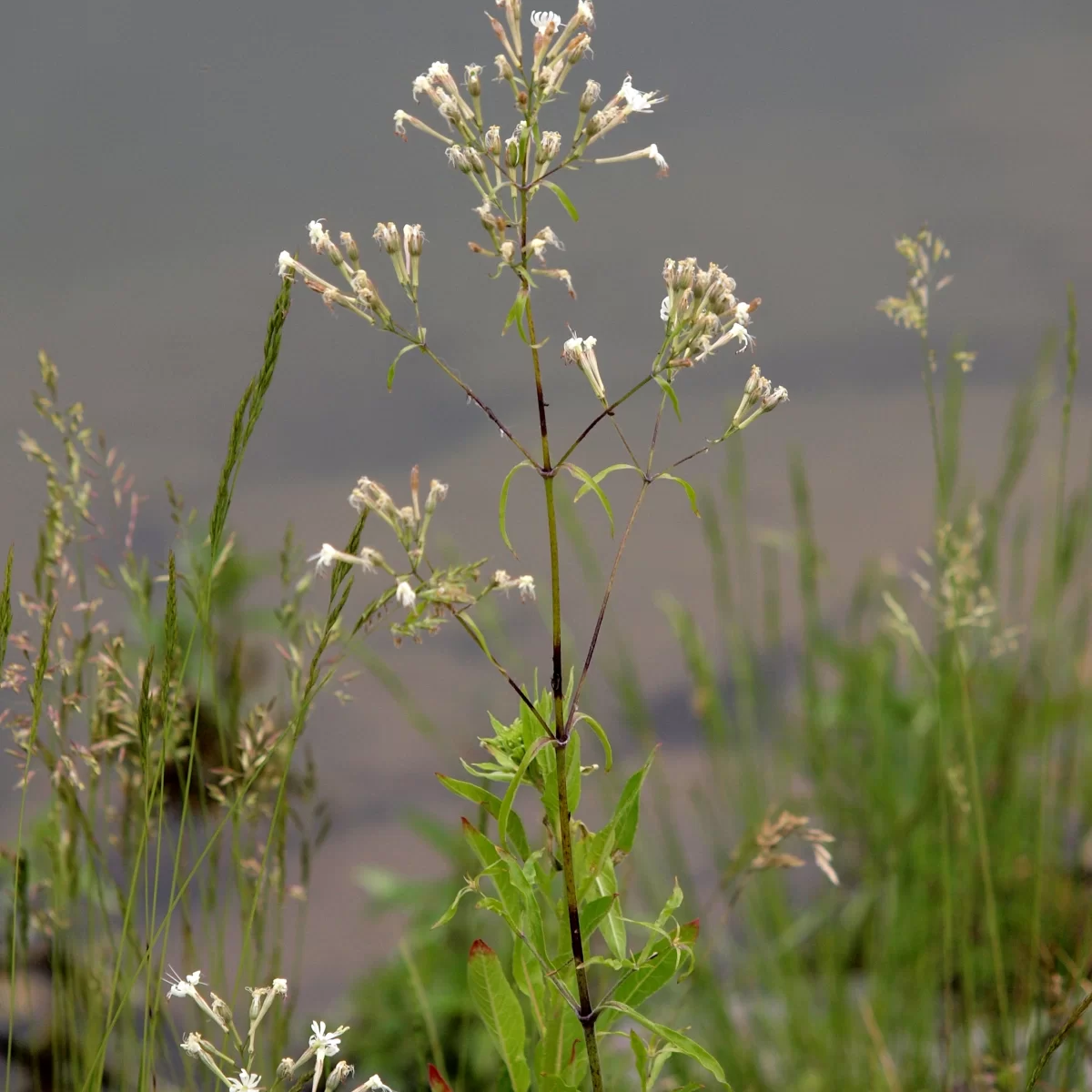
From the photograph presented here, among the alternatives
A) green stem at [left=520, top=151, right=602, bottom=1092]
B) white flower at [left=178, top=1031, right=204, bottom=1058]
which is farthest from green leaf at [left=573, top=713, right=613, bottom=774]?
white flower at [left=178, top=1031, right=204, bottom=1058]

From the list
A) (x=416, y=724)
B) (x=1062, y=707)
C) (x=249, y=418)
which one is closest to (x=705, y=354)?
(x=249, y=418)

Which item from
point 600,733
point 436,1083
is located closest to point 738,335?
point 600,733

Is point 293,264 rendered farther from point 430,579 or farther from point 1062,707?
point 1062,707

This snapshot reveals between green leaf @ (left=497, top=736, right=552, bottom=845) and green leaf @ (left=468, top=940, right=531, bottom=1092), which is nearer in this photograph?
green leaf @ (left=497, top=736, right=552, bottom=845)

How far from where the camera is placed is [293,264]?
1.06 meters

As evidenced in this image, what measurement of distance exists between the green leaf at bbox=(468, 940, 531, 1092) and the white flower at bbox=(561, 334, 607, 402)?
55cm

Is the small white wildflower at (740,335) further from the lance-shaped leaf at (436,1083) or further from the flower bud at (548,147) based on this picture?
the lance-shaped leaf at (436,1083)

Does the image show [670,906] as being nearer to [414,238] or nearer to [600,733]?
[600,733]

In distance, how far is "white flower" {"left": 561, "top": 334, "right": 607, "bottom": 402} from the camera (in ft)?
3.36

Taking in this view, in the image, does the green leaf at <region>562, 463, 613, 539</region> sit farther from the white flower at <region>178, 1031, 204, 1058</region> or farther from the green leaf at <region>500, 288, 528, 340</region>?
the white flower at <region>178, 1031, 204, 1058</region>

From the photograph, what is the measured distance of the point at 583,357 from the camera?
3.37ft

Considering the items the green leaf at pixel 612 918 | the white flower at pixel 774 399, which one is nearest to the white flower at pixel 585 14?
the white flower at pixel 774 399

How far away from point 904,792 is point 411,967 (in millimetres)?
2276

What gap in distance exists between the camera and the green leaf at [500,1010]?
3.52 feet
